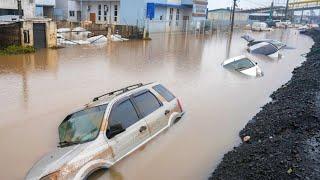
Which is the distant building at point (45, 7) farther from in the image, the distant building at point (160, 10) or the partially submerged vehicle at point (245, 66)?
the partially submerged vehicle at point (245, 66)

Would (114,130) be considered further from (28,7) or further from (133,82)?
(28,7)

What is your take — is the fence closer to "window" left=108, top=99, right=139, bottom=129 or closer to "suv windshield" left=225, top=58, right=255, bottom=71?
"suv windshield" left=225, top=58, right=255, bottom=71

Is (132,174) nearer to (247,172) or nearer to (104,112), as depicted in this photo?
(104,112)

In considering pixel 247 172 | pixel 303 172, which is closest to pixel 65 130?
pixel 247 172

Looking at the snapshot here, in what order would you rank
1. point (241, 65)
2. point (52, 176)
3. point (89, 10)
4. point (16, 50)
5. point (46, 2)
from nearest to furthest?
point (52, 176), point (241, 65), point (16, 50), point (46, 2), point (89, 10)

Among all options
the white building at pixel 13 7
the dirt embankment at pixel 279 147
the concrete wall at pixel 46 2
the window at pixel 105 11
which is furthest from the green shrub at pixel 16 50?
the window at pixel 105 11

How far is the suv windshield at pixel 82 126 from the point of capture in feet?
22.6

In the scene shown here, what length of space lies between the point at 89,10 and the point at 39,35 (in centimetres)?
2427

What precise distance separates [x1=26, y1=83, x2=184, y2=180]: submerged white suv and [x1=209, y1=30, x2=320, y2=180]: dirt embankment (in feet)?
6.04

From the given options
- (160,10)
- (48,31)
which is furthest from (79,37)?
(160,10)

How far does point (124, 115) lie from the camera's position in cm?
747

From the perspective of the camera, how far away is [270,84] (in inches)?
728

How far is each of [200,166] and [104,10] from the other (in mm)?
42259

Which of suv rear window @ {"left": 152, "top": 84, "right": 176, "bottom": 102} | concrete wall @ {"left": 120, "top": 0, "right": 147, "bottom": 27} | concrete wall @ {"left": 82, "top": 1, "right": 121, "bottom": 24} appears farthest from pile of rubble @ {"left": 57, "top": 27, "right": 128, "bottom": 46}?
suv rear window @ {"left": 152, "top": 84, "right": 176, "bottom": 102}
